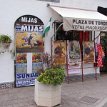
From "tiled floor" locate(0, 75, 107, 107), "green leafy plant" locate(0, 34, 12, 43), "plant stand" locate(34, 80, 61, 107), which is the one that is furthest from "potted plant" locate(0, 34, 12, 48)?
"plant stand" locate(34, 80, 61, 107)

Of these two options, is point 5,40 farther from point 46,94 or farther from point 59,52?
point 46,94

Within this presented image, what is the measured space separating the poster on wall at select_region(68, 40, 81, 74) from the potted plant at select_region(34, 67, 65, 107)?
4130mm

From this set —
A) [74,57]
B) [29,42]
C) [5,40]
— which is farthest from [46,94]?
[74,57]

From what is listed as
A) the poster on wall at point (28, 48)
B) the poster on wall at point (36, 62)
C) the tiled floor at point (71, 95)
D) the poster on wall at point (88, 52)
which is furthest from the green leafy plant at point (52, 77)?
the poster on wall at point (88, 52)

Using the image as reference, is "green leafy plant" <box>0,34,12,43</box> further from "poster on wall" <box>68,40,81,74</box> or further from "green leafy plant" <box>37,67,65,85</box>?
"poster on wall" <box>68,40,81,74</box>

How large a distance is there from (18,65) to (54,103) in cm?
310

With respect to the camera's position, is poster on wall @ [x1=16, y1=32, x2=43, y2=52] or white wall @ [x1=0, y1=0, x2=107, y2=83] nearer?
white wall @ [x1=0, y1=0, x2=107, y2=83]

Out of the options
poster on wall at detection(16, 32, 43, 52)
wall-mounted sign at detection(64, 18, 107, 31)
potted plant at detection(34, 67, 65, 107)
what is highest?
wall-mounted sign at detection(64, 18, 107, 31)

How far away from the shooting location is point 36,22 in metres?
11.6

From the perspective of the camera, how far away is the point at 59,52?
12.5 metres

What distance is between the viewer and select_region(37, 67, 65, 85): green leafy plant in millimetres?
8539

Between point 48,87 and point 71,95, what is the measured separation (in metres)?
1.94

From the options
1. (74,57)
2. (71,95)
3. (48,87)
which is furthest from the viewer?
(74,57)

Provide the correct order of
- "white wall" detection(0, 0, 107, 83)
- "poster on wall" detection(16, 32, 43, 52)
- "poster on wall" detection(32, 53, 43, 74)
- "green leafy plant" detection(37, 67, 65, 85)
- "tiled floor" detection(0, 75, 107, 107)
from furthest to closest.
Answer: "poster on wall" detection(32, 53, 43, 74) < "poster on wall" detection(16, 32, 43, 52) < "white wall" detection(0, 0, 107, 83) < "tiled floor" detection(0, 75, 107, 107) < "green leafy plant" detection(37, 67, 65, 85)
